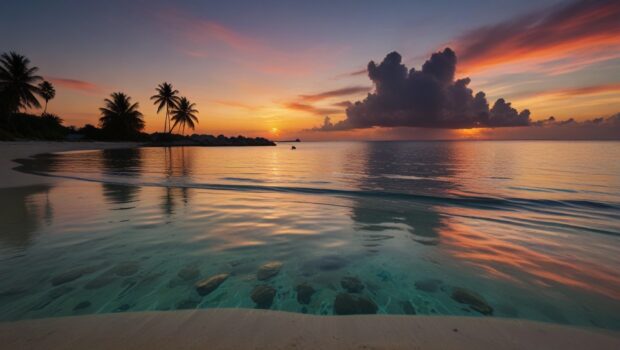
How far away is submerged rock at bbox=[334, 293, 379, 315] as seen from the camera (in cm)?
309

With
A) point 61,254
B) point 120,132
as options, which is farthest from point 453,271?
point 120,132

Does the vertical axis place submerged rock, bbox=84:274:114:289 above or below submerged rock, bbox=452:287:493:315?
above

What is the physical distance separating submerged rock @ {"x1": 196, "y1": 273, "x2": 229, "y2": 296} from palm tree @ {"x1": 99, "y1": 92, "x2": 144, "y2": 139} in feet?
263

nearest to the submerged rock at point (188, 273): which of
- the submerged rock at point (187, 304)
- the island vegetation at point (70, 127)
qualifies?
the submerged rock at point (187, 304)

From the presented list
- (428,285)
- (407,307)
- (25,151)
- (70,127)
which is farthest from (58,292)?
(70,127)

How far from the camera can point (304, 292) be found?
3529 millimetres

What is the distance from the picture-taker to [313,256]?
4797 mm

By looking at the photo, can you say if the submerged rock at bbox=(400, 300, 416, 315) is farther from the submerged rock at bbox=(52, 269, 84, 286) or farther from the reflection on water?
the reflection on water

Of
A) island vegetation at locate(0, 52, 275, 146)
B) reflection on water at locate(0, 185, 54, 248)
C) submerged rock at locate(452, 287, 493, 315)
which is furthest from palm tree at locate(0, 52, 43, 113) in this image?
submerged rock at locate(452, 287, 493, 315)

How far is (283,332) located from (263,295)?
0.87m

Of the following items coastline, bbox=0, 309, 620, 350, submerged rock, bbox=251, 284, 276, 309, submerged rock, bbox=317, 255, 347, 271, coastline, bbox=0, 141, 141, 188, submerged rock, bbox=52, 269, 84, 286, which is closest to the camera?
coastline, bbox=0, 309, 620, 350

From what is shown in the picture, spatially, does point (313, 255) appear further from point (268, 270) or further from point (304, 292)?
point (304, 292)

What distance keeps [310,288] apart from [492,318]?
215 cm

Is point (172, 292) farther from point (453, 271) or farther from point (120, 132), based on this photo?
point (120, 132)
